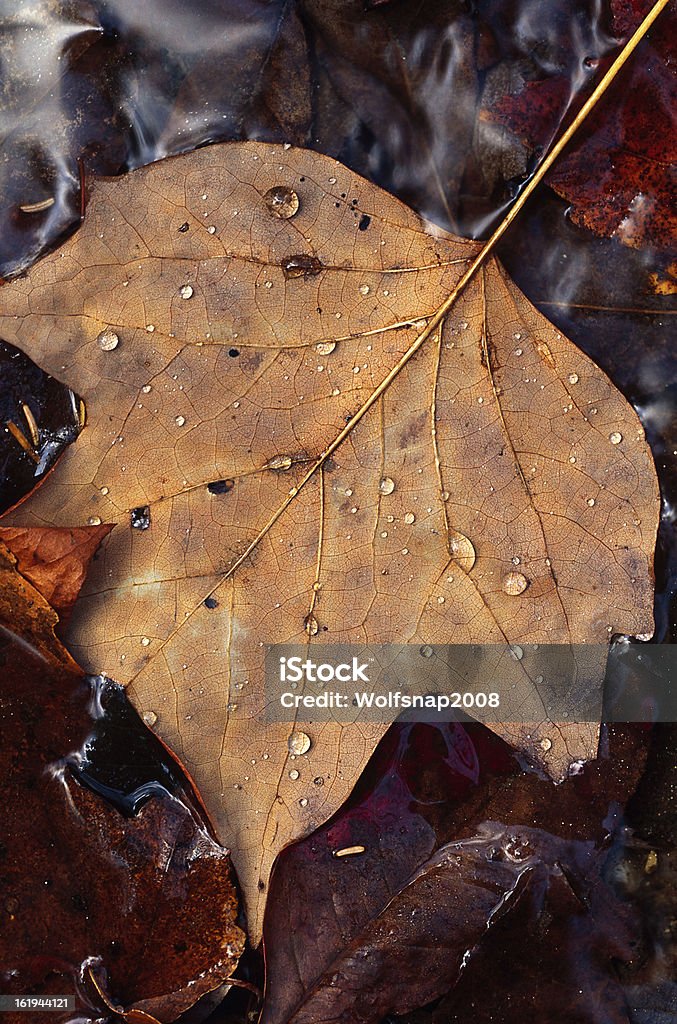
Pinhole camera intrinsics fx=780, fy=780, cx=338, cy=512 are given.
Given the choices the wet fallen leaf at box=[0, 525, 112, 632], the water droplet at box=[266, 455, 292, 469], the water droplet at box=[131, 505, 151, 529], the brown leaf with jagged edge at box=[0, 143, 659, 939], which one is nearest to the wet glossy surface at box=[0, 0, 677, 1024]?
the brown leaf with jagged edge at box=[0, 143, 659, 939]

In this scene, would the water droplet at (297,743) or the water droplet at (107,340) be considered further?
the water droplet at (297,743)

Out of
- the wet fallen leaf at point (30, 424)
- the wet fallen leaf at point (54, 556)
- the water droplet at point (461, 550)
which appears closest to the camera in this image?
the wet fallen leaf at point (54, 556)

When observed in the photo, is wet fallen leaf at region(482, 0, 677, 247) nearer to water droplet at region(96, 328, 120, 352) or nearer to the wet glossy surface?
the wet glossy surface

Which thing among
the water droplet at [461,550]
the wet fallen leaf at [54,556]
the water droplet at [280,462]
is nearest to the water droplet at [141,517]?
the wet fallen leaf at [54,556]

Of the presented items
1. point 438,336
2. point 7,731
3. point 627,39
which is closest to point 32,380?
point 7,731

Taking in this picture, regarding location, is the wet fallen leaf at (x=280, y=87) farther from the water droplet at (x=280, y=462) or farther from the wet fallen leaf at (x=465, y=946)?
the wet fallen leaf at (x=465, y=946)

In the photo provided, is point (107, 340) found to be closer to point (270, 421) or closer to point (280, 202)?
point (270, 421)

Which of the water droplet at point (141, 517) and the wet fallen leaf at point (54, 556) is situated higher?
the water droplet at point (141, 517)

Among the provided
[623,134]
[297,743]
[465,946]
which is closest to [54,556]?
[297,743]
